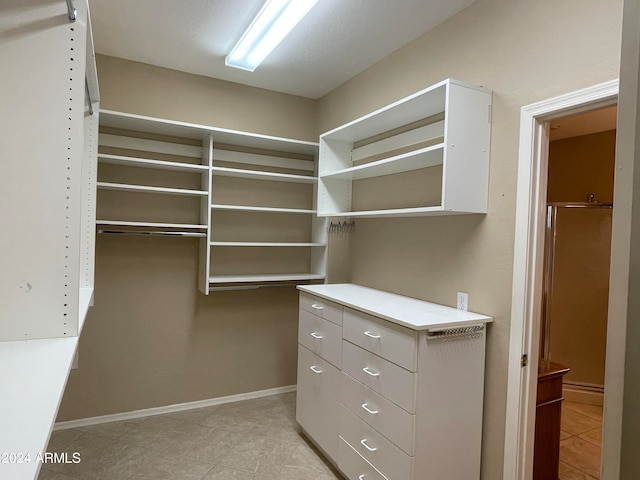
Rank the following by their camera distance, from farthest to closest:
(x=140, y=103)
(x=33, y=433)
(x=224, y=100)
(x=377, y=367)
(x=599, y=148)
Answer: (x=599, y=148)
(x=224, y=100)
(x=140, y=103)
(x=377, y=367)
(x=33, y=433)

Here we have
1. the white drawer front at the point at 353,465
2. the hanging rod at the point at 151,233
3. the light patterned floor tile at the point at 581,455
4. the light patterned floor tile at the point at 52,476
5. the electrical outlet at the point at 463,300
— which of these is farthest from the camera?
the hanging rod at the point at 151,233

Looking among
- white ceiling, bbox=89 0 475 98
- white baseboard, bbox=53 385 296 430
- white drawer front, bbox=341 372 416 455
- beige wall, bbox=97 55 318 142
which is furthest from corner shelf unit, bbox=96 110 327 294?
white drawer front, bbox=341 372 416 455

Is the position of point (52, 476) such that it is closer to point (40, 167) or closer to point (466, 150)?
point (40, 167)

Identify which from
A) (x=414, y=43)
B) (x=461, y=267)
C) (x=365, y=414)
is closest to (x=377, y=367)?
(x=365, y=414)

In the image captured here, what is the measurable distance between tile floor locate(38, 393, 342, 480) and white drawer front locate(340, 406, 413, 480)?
1.32ft

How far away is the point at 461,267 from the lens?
2.13 m

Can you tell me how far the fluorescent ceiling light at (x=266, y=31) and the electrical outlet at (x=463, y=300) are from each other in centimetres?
175

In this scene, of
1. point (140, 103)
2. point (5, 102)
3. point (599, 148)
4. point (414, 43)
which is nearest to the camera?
point (5, 102)

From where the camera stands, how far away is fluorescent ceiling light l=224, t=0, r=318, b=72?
2031 mm

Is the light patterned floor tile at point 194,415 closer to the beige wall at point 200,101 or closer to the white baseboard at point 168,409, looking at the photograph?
the white baseboard at point 168,409

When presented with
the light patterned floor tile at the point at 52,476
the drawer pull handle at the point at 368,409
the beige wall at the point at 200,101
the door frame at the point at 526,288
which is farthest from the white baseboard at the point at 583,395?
the light patterned floor tile at the point at 52,476

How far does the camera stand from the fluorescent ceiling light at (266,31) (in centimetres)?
203

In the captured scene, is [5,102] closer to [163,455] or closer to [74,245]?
[74,245]

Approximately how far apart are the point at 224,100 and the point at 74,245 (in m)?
2.41
